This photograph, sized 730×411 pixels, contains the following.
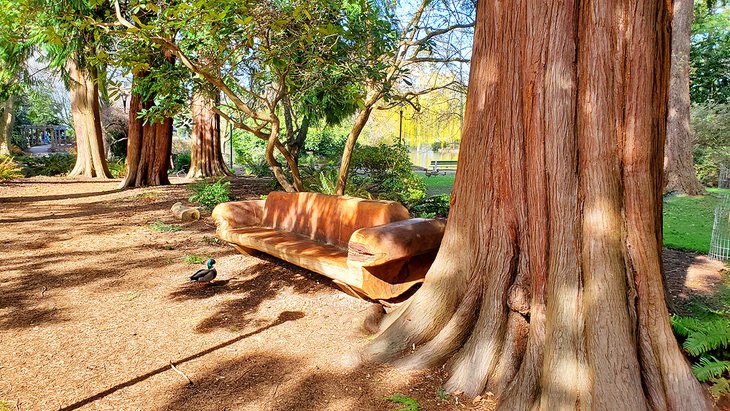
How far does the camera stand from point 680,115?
1445 centimetres

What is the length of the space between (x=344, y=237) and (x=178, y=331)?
195 cm

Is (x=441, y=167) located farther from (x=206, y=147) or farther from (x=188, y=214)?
(x=188, y=214)

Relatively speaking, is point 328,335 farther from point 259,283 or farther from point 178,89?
point 178,89

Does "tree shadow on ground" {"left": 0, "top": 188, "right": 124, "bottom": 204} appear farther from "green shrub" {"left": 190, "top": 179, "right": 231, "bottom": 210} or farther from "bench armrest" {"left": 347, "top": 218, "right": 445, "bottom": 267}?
"bench armrest" {"left": 347, "top": 218, "right": 445, "bottom": 267}

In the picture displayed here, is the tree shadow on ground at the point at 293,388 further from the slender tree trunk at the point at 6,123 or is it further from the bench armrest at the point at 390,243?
the slender tree trunk at the point at 6,123

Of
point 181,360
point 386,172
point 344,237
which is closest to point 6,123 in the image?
point 386,172

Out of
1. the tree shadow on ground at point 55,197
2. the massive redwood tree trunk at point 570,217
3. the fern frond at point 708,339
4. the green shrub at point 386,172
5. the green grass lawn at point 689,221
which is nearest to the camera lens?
the massive redwood tree trunk at point 570,217

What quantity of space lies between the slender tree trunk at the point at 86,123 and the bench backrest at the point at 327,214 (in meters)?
13.4

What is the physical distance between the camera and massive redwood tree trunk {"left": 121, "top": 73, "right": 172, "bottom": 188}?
14055mm

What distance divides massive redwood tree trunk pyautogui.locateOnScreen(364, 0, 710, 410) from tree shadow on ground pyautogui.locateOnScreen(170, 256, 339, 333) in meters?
2.05

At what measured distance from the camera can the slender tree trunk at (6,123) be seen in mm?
25709

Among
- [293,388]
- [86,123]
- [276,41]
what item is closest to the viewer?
[293,388]

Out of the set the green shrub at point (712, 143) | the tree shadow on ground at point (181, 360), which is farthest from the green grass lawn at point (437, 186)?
the green shrub at point (712, 143)

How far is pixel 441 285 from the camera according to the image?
3.51 metres
